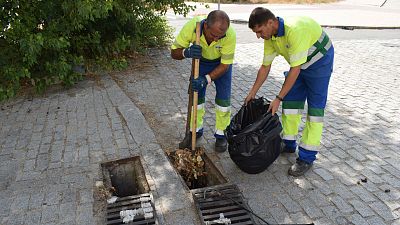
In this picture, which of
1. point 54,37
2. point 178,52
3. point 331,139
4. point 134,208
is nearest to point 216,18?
point 178,52

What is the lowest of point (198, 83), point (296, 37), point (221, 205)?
point (221, 205)

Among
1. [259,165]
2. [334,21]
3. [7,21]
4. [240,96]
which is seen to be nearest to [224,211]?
[259,165]

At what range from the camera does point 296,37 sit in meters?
3.19

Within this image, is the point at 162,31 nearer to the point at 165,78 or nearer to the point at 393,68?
the point at 165,78

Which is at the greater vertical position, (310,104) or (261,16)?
(261,16)

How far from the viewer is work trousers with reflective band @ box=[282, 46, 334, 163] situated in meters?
3.47

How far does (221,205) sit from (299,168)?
3.23 ft

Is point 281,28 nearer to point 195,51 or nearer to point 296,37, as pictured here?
point 296,37

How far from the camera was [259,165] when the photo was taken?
346cm

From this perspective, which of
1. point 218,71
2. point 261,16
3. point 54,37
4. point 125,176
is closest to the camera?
point 261,16

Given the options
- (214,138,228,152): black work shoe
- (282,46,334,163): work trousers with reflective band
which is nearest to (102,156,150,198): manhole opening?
(214,138,228,152): black work shoe

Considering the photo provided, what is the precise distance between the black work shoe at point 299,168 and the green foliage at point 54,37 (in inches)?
146

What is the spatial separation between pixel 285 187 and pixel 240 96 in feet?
8.67

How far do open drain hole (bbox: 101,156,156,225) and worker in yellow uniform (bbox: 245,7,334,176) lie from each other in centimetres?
149
